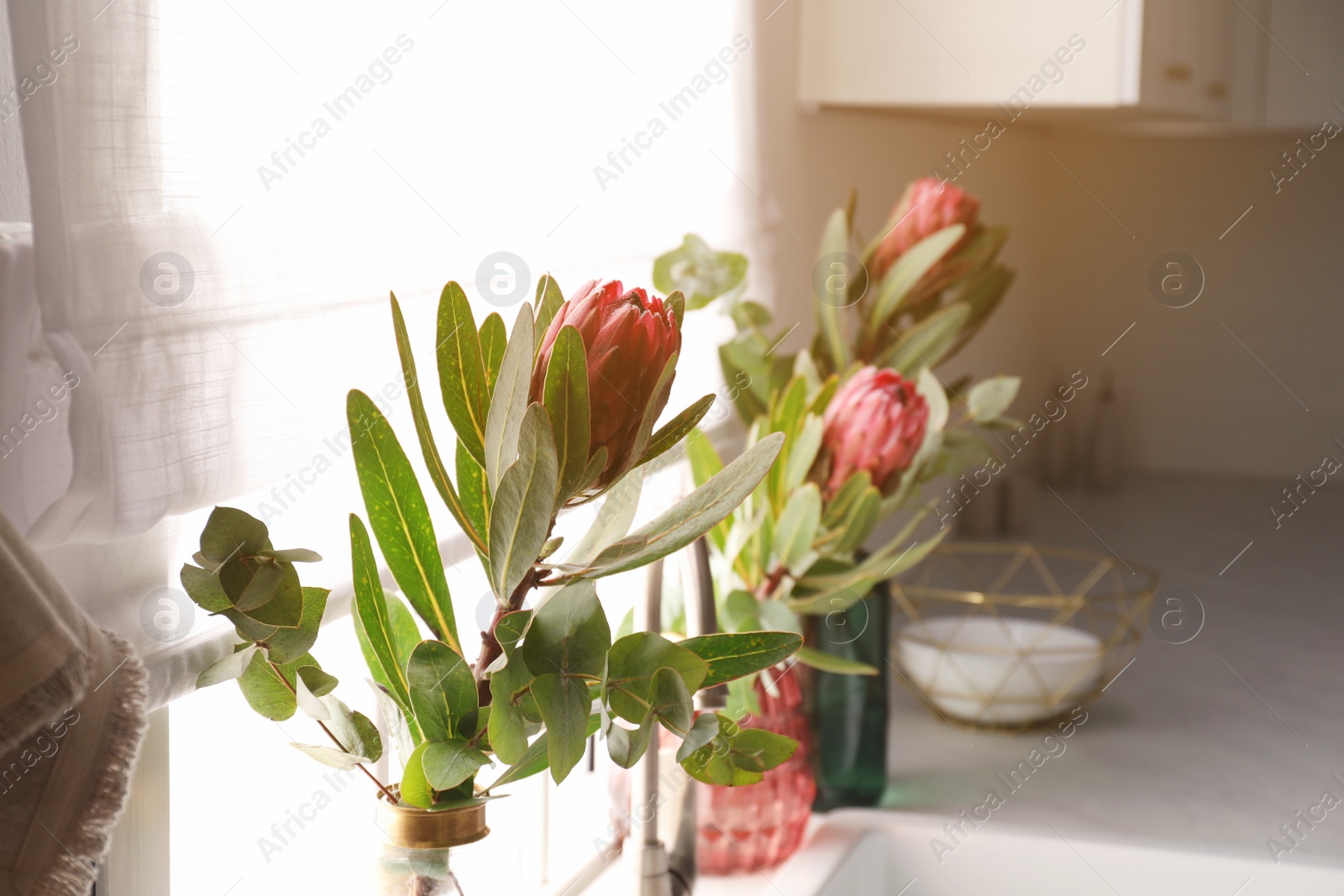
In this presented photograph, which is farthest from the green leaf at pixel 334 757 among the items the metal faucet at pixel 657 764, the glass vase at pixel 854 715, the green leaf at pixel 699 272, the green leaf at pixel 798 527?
the glass vase at pixel 854 715

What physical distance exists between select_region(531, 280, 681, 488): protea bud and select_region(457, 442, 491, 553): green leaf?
0.23ft

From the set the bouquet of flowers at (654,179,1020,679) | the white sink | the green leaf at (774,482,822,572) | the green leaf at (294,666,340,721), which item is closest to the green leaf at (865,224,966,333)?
the bouquet of flowers at (654,179,1020,679)

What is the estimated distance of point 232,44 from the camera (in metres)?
0.52

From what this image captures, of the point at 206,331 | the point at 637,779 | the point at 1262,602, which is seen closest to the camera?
the point at 206,331

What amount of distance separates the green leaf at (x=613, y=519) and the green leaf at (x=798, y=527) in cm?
30

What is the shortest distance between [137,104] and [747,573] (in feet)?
1.60

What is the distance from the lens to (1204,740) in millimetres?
1201

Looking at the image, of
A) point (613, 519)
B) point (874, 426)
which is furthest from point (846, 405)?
point (613, 519)

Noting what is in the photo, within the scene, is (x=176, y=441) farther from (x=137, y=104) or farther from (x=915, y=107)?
(x=915, y=107)

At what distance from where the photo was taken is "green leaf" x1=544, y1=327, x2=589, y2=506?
361 millimetres

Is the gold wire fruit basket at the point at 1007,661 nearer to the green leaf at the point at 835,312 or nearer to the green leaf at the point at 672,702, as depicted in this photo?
the green leaf at the point at 835,312

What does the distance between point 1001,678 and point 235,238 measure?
86 centimetres

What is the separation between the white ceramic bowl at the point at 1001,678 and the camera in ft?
3.81

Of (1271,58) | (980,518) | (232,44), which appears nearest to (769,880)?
(232,44)
